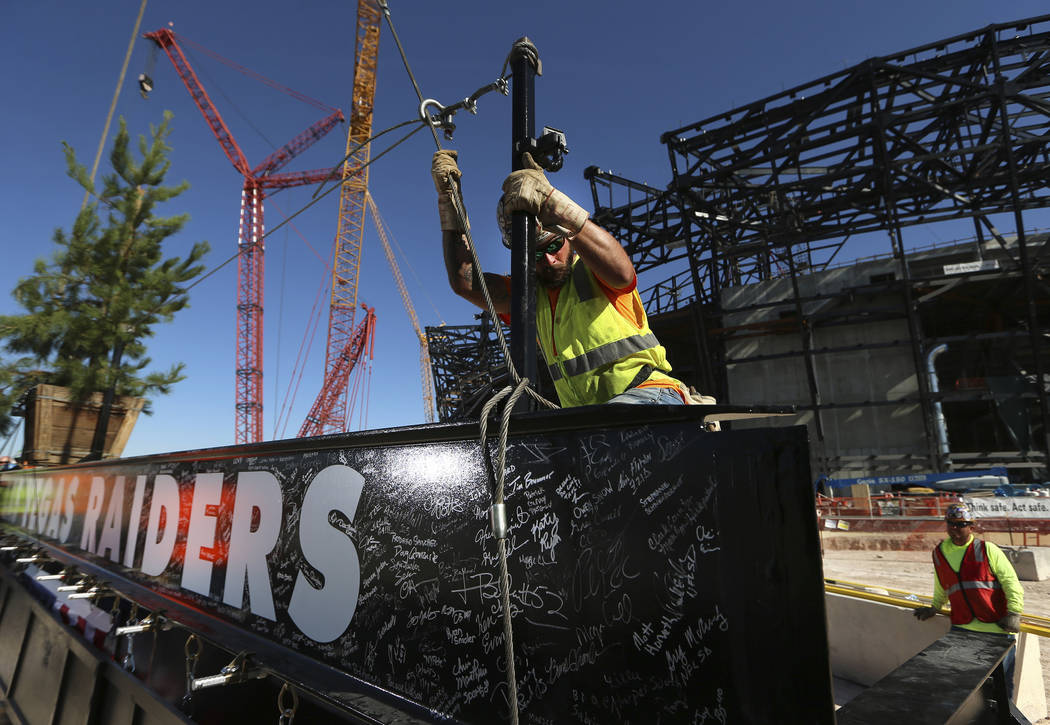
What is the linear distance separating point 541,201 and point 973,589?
5265mm

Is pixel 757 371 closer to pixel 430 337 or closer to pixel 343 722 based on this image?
pixel 430 337

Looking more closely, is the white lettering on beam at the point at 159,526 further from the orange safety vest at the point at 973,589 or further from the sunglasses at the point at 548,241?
the orange safety vest at the point at 973,589

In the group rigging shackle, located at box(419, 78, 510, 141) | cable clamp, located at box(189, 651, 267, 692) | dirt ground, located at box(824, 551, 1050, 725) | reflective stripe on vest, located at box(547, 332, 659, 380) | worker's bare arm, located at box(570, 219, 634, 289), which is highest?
rigging shackle, located at box(419, 78, 510, 141)

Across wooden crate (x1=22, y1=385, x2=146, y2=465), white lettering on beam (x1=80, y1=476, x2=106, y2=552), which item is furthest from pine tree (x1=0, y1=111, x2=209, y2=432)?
white lettering on beam (x1=80, y1=476, x2=106, y2=552)

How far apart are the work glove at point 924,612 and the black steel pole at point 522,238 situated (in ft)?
17.6

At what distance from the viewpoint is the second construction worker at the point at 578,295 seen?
1.88 m

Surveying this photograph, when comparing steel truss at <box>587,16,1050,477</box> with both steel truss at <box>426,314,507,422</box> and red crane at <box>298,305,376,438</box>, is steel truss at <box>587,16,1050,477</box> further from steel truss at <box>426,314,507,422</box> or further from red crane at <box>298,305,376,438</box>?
red crane at <box>298,305,376,438</box>

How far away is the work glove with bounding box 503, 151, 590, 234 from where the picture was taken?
1839 millimetres

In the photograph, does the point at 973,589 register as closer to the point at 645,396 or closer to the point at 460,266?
the point at 645,396

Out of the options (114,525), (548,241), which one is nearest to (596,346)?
(548,241)

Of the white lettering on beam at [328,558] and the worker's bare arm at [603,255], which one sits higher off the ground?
the worker's bare arm at [603,255]

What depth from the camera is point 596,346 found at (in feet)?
7.02

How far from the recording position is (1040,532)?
10.7 metres

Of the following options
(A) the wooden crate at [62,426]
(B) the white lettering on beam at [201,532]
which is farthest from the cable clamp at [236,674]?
(A) the wooden crate at [62,426]
